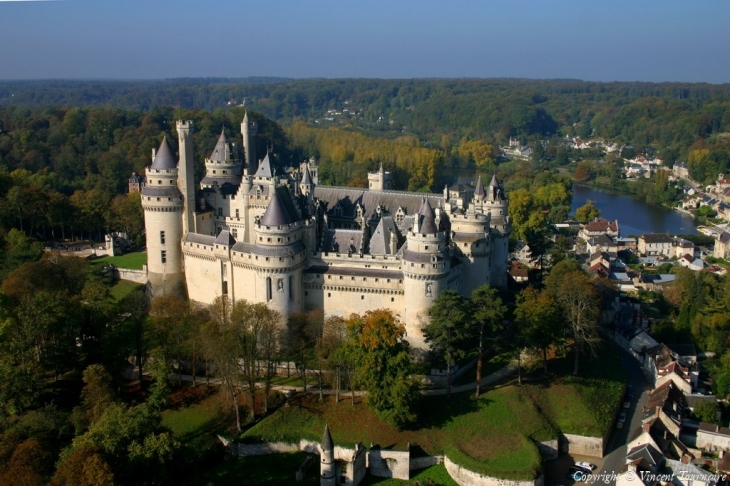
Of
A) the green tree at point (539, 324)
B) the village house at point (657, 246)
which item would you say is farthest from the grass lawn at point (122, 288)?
the village house at point (657, 246)

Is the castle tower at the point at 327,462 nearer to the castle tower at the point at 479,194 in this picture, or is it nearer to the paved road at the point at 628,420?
the paved road at the point at 628,420

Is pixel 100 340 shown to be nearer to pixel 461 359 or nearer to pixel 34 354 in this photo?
pixel 34 354

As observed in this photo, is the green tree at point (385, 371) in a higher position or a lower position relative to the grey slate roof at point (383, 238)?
lower

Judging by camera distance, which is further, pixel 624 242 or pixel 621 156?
pixel 621 156

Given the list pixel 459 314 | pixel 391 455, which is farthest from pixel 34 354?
pixel 459 314

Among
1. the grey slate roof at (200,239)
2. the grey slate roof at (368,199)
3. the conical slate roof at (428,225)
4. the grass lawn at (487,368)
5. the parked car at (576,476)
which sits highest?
the conical slate roof at (428,225)

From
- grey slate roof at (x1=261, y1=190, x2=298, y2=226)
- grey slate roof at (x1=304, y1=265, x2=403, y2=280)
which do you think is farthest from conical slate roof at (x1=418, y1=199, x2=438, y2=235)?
grey slate roof at (x1=261, y1=190, x2=298, y2=226)

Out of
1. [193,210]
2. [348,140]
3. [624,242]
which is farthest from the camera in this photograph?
[348,140]

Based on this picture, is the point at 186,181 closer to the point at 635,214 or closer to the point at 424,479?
the point at 424,479
